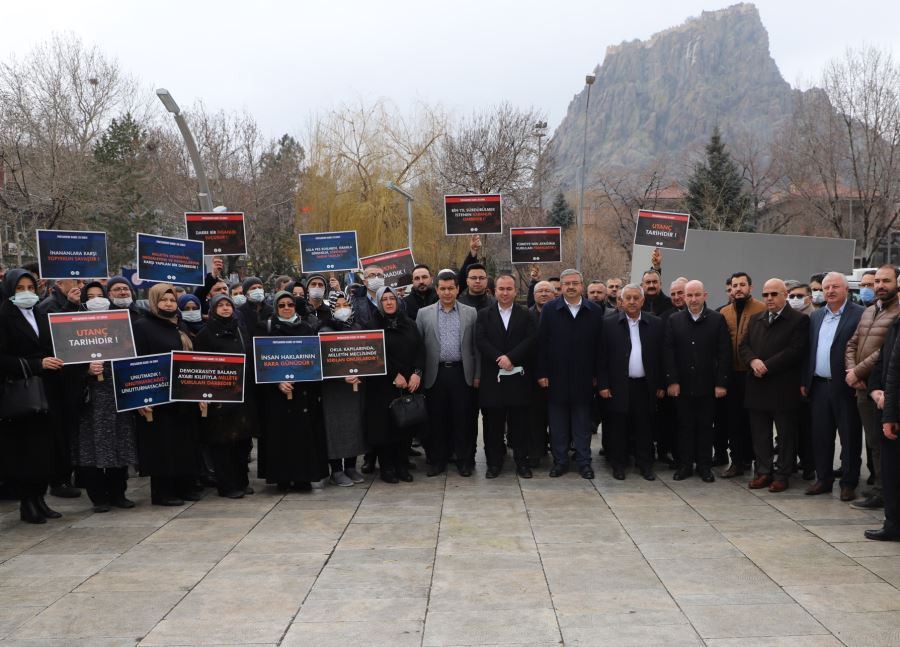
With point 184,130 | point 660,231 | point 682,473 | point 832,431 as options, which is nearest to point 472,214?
point 660,231

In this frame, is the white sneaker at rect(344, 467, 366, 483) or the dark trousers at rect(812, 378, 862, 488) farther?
the white sneaker at rect(344, 467, 366, 483)

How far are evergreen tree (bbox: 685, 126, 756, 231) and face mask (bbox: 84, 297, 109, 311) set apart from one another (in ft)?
120

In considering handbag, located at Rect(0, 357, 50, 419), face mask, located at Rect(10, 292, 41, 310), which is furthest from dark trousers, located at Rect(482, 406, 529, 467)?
face mask, located at Rect(10, 292, 41, 310)

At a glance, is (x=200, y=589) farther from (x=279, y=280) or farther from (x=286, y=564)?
(x=279, y=280)

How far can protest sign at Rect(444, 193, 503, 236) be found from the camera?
12047 millimetres

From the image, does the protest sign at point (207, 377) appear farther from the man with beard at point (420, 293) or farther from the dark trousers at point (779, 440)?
the dark trousers at point (779, 440)

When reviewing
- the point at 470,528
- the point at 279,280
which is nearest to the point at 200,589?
the point at 470,528

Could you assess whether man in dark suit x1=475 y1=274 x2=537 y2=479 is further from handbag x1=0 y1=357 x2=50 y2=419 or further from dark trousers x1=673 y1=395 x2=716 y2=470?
handbag x1=0 y1=357 x2=50 y2=419

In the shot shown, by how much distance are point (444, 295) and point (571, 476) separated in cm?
235

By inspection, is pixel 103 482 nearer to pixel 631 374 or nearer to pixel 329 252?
pixel 329 252

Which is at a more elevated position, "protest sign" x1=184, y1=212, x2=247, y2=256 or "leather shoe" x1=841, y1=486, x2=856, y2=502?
"protest sign" x1=184, y1=212, x2=247, y2=256

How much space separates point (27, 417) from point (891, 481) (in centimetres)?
699

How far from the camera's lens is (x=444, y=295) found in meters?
A: 9.31

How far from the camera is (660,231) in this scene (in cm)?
1234
